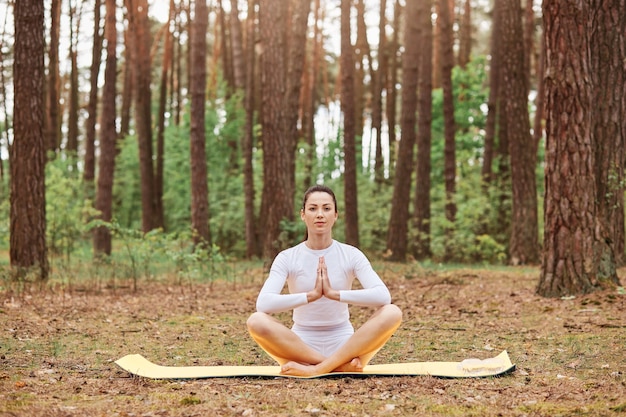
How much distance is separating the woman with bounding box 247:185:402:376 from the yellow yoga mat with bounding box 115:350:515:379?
16 cm

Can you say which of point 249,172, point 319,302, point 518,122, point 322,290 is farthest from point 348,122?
point 322,290

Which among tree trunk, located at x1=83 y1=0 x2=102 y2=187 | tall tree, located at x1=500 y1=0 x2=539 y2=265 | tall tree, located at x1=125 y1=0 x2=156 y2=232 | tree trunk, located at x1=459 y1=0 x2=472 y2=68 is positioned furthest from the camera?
tree trunk, located at x1=459 y1=0 x2=472 y2=68

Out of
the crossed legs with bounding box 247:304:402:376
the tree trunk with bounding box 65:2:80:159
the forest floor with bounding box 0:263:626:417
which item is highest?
the tree trunk with bounding box 65:2:80:159

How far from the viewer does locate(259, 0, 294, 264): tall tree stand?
16078 mm

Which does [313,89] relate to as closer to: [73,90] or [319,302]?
[73,90]

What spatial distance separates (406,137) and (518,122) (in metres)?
2.77

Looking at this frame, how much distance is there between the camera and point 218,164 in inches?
1177

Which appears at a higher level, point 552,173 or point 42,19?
point 42,19

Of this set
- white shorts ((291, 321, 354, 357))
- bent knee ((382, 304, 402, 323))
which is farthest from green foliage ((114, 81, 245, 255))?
bent knee ((382, 304, 402, 323))

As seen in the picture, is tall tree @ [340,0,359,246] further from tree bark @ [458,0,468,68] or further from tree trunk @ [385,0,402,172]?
tree bark @ [458,0,468,68]

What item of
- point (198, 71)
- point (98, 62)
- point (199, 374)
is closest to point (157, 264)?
point (198, 71)

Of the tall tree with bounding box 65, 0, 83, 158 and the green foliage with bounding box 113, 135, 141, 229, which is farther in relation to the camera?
the green foliage with bounding box 113, 135, 141, 229

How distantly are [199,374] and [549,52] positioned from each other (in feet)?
22.9

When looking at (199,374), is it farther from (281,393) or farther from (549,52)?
(549,52)
